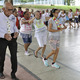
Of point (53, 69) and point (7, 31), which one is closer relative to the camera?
point (7, 31)

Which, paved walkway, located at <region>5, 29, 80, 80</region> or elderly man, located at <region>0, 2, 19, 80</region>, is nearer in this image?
elderly man, located at <region>0, 2, 19, 80</region>

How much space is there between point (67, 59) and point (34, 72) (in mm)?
1604

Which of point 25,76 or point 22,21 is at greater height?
point 22,21

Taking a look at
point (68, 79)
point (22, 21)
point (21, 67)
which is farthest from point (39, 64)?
point (22, 21)

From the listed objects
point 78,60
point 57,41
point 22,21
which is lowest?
point 78,60

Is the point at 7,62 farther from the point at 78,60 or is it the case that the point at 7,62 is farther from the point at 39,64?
the point at 78,60

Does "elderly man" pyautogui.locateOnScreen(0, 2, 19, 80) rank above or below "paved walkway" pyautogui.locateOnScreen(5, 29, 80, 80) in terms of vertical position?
above

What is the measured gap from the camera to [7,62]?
17.7 ft

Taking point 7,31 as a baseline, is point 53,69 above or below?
below

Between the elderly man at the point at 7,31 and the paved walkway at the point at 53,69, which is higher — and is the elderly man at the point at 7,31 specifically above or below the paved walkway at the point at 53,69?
above

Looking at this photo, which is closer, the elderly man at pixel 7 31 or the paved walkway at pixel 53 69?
the elderly man at pixel 7 31

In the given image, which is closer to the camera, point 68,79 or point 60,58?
point 68,79

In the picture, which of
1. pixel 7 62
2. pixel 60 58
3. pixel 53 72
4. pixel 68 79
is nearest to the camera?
pixel 68 79

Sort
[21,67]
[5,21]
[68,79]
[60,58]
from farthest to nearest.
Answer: [60,58], [21,67], [68,79], [5,21]
